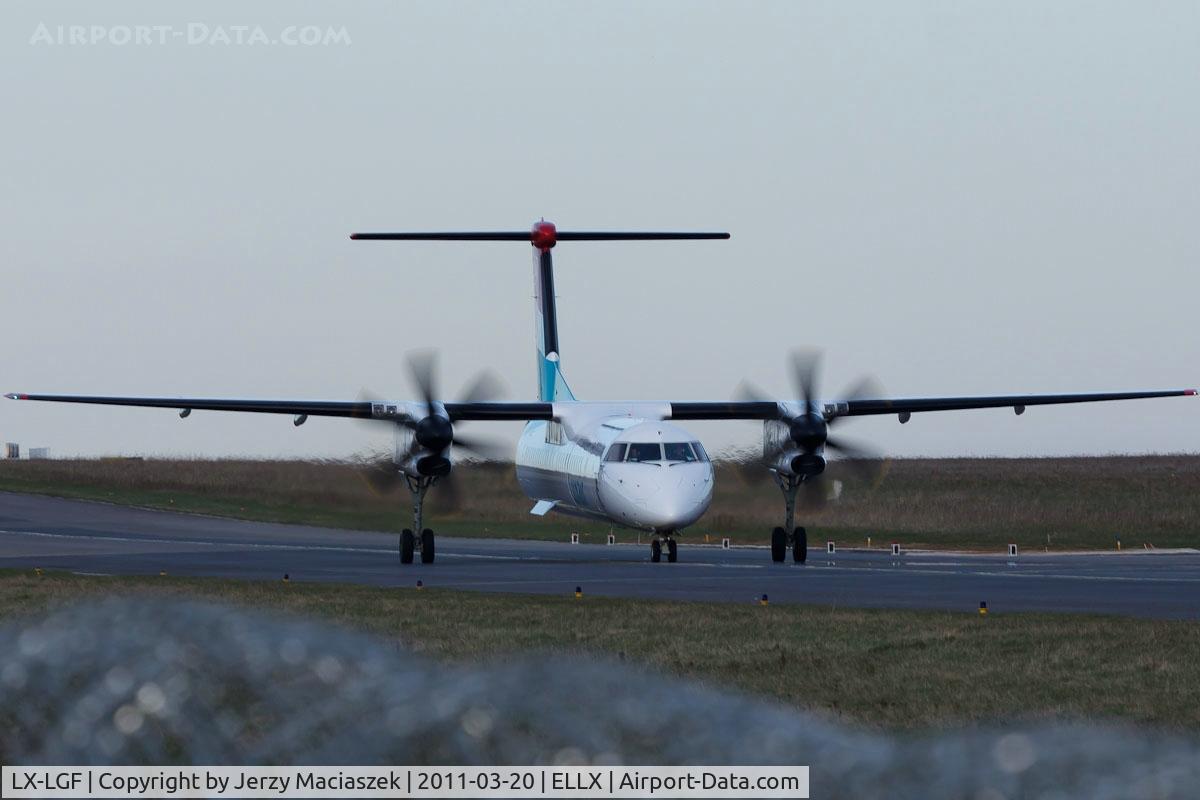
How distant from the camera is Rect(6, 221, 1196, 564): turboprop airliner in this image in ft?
111

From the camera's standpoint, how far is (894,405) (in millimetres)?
40438

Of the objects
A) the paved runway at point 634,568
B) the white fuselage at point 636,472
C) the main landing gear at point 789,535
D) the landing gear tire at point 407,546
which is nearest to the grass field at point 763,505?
the main landing gear at point 789,535

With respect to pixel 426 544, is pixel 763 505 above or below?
above

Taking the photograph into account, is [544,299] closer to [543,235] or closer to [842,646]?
[543,235]

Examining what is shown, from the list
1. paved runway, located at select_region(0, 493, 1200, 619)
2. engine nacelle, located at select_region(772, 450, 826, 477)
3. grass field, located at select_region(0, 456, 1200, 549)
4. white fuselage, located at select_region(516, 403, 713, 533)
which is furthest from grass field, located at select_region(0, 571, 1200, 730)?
grass field, located at select_region(0, 456, 1200, 549)

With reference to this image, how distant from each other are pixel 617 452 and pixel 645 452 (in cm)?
→ 77

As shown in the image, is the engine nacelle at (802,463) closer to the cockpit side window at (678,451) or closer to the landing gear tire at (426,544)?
the cockpit side window at (678,451)

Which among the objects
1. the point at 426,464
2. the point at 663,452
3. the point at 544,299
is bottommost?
the point at 426,464

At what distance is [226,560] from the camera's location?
3456 centimetres

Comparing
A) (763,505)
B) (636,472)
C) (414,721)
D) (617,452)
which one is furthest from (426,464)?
(414,721)

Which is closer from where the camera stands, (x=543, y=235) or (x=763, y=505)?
(x=763, y=505)

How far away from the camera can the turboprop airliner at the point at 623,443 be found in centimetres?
3375

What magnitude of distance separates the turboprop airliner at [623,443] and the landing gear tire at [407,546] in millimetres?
36

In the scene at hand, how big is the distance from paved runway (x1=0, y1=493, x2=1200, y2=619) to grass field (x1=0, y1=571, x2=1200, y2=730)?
295 cm
